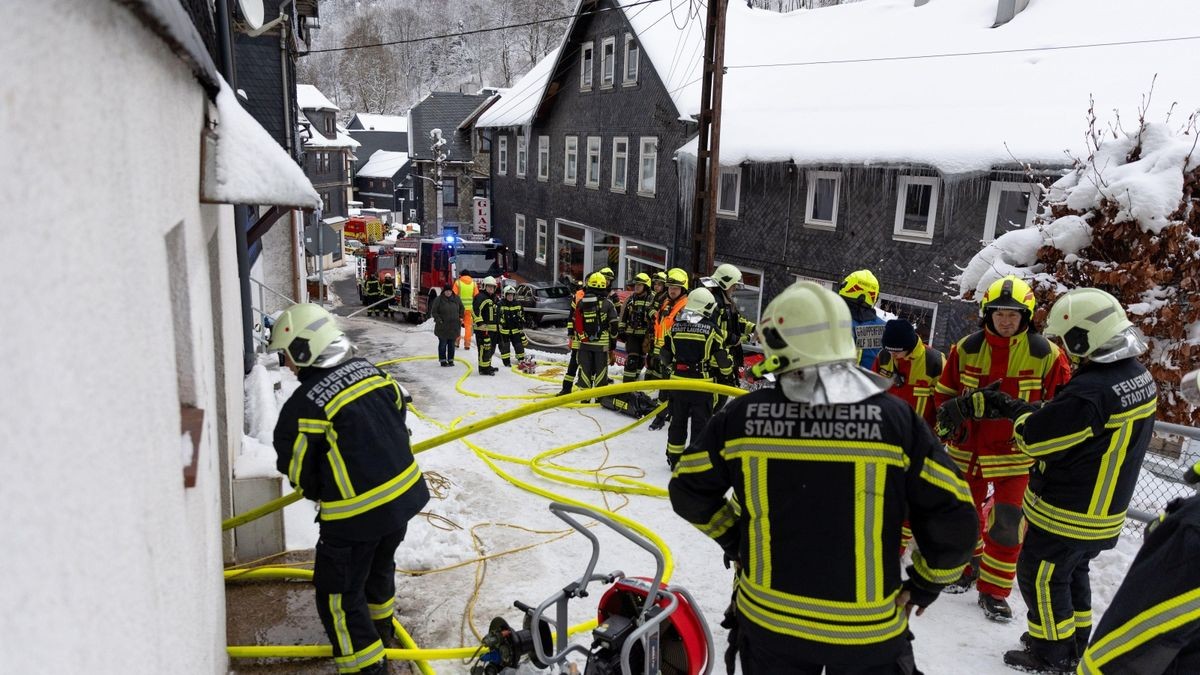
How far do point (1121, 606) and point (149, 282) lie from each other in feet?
10.5

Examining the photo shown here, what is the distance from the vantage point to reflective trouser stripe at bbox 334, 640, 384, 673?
12.4 ft

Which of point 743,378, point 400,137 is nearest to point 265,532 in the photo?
point 743,378

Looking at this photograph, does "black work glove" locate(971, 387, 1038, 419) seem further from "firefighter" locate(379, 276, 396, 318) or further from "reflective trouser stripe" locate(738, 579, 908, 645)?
"firefighter" locate(379, 276, 396, 318)

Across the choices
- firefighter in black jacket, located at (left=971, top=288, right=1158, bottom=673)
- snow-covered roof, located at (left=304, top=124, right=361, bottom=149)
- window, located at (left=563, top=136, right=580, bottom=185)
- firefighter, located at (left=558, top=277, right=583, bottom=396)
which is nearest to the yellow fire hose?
firefighter in black jacket, located at (left=971, top=288, right=1158, bottom=673)

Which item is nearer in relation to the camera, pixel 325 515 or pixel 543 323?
pixel 325 515

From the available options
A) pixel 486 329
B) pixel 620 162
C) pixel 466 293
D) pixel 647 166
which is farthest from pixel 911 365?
pixel 620 162

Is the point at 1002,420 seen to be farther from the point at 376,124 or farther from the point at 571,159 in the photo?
the point at 376,124

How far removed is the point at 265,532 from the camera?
510 centimetres

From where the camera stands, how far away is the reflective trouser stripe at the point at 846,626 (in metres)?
2.51

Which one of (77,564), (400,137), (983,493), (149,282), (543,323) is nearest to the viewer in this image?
(77,564)

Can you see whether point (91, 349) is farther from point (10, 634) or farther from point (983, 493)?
point (983, 493)

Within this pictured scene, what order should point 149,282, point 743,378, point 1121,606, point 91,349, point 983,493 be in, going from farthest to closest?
point 743,378, point 983,493, point 1121,606, point 149,282, point 91,349

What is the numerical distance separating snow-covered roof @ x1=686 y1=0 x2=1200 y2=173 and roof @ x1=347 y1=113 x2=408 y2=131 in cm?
5143

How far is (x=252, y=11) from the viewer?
5.30 m
